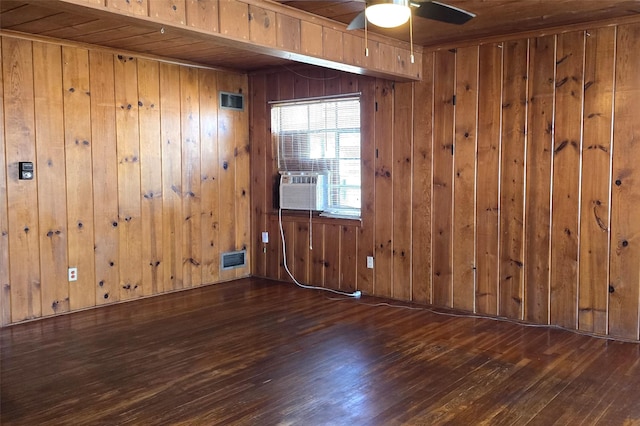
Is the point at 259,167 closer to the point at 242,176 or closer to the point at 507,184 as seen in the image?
the point at 242,176

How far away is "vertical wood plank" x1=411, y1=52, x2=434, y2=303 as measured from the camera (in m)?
5.01

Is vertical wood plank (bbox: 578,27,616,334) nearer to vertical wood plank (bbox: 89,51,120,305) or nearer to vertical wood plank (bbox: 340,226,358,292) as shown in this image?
vertical wood plank (bbox: 340,226,358,292)

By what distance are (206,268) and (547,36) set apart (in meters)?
3.95

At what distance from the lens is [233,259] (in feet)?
20.6

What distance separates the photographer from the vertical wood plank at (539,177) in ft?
14.3

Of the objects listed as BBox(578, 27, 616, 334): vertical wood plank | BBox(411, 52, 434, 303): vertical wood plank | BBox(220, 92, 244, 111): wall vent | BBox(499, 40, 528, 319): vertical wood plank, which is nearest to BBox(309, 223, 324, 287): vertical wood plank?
BBox(411, 52, 434, 303): vertical wood plank

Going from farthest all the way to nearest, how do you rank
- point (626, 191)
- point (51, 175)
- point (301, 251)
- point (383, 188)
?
point (301, 251), point (383, 188), point (51, 175), point (626, 191)

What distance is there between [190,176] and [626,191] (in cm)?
397

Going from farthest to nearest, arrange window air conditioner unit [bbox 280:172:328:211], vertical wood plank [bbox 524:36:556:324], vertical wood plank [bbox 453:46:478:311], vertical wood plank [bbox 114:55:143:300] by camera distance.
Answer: window air conditioner unit [bbox 280:172:328:211], vertical wood plank [bbox 114:55:143:300], vertical wood plank [bbox 453:46:478:311], vertical wood plank [bbox 524:36:556:324]

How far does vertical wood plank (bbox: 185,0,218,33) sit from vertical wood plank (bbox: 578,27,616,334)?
108 inches

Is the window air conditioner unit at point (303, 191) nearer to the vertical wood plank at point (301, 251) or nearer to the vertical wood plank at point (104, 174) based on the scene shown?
the vertical wood plank at point (301, 251)

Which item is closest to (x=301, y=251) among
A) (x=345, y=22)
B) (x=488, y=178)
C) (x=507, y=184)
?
(x=488, y=178)

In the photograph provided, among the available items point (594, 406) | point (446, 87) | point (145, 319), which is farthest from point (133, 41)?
point (594, 406)

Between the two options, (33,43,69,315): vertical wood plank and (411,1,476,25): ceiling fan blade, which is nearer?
(411,1,476,25): ceiling fan blade
